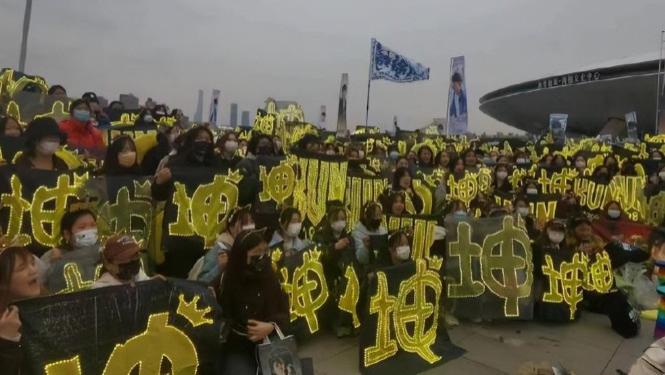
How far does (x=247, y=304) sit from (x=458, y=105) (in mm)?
15663

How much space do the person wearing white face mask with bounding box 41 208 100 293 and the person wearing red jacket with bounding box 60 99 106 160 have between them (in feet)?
9.44

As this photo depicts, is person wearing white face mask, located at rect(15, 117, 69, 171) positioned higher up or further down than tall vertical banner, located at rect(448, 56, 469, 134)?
further down

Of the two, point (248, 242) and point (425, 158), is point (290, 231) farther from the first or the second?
point (425, 158)

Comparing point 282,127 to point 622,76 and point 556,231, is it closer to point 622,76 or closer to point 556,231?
point 556,231

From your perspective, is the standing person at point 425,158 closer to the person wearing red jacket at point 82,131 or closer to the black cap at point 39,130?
the person wearing red jacket at point 82,131

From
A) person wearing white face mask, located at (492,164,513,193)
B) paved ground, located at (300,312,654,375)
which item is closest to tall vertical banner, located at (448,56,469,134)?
person wearing white face mask, located at (492,164,513,193)

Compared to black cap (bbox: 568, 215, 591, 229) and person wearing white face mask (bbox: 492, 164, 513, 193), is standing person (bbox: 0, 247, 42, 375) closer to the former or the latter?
black cap (bbox: 568, 215, 591, 229)

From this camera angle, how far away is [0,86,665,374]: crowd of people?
2.66 metres

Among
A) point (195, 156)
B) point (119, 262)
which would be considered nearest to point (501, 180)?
point (195, 156)

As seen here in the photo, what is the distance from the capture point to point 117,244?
8.54 feet

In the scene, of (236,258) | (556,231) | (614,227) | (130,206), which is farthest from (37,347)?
(614,227)

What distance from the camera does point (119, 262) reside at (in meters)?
2.60

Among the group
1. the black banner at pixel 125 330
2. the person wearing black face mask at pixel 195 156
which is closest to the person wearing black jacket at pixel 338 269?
the person wearing black face mask at pixel 195 156

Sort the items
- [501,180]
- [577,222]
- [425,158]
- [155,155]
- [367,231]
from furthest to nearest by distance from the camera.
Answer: [501,180] < [425,158] < [577,222] < [155,155] < [367,231]
